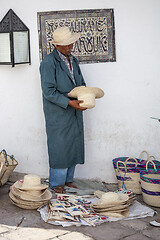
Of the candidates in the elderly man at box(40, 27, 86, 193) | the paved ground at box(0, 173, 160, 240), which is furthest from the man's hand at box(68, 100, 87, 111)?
the paved ground at box(0, 173, 160, 240)

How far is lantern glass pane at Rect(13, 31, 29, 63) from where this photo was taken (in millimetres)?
5281

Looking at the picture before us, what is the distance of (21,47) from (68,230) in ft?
8.71

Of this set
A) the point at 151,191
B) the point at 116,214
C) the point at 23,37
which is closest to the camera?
the point at 116,214

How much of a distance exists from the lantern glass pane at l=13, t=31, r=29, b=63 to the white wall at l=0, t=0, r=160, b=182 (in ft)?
0.38

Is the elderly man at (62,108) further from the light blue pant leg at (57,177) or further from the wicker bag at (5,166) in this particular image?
the wicker bag at (5,166)

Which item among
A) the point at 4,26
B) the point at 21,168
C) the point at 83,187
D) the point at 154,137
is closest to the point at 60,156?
the point at 83,187

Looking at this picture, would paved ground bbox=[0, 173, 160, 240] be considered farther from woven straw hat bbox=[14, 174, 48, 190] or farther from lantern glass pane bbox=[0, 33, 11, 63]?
lantern glass pane bbox=[0, 33, 11, 63]

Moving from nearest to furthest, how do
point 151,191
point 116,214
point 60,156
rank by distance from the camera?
point 116,214, point 151,191, point 60,156

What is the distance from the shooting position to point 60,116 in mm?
4977

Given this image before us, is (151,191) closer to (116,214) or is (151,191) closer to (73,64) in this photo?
(116,214)

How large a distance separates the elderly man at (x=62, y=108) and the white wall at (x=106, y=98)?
442mm

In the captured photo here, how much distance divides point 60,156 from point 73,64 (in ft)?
3.98

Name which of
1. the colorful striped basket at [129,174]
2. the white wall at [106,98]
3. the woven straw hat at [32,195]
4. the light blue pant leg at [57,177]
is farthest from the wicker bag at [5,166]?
the colorful striped basket at [129,174]

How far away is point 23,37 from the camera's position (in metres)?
5.38
